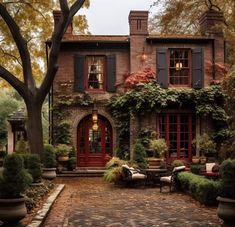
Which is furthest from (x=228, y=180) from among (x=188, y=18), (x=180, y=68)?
(x=188, y=18)

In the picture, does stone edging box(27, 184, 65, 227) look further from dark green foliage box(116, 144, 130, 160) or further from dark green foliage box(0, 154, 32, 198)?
dark green foliage box(116, 144, 130, 160)

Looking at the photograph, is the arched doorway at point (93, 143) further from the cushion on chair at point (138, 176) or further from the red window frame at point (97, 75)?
the cushion on chair at point (138, 176)

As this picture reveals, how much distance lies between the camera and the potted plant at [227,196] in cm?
859

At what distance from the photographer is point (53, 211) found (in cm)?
1117

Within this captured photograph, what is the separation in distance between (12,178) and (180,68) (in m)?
16.3

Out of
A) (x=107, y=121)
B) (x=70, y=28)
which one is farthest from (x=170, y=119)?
(x=70, y=28)

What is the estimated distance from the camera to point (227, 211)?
8.59 m

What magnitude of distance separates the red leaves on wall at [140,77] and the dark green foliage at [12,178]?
46.0 feet

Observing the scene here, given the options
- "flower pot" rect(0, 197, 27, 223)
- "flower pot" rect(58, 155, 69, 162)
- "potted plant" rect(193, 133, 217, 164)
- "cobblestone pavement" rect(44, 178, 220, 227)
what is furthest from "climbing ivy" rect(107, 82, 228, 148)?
"flower pot" rect(0, 197, 27, 223)

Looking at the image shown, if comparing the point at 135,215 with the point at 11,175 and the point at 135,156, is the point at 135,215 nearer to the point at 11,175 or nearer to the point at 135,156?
the point at 11,175

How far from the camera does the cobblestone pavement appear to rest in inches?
384

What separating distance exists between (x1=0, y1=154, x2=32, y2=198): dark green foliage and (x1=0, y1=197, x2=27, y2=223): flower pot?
0.23m

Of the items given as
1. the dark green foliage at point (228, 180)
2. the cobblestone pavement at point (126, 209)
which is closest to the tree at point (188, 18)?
the cobblestone pavement at point (126, 209)

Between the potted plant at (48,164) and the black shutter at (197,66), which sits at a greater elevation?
the black shutter at (197,66)
